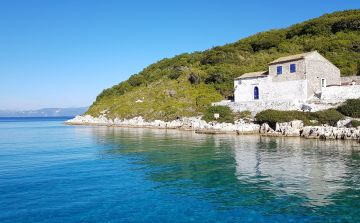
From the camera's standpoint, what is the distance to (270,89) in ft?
157

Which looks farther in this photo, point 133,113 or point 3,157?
point 133,113

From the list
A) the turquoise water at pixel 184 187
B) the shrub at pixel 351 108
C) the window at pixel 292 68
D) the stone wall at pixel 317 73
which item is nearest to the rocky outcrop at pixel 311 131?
the shrub at pixel 351 108

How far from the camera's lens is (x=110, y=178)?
59.6 feet

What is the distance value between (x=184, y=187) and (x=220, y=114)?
113ft

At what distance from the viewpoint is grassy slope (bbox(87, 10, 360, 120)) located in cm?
6231

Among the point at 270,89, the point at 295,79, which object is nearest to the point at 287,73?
the point at 295,79

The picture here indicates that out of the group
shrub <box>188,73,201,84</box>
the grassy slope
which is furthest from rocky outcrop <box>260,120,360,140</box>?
shrub <box>188,73,201,84</box>

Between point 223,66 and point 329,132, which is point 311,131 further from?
point 223,66

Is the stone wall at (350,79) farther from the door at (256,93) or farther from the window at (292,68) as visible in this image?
the door at (256,93)

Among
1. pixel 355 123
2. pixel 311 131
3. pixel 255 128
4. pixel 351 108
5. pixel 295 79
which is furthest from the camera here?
pixel 295 79

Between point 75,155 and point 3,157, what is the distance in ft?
18.3

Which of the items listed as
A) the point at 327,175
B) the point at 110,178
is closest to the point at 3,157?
the point at 110,178

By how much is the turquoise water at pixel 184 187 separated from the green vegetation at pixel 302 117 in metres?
11.5

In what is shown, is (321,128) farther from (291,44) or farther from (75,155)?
(291,44)
